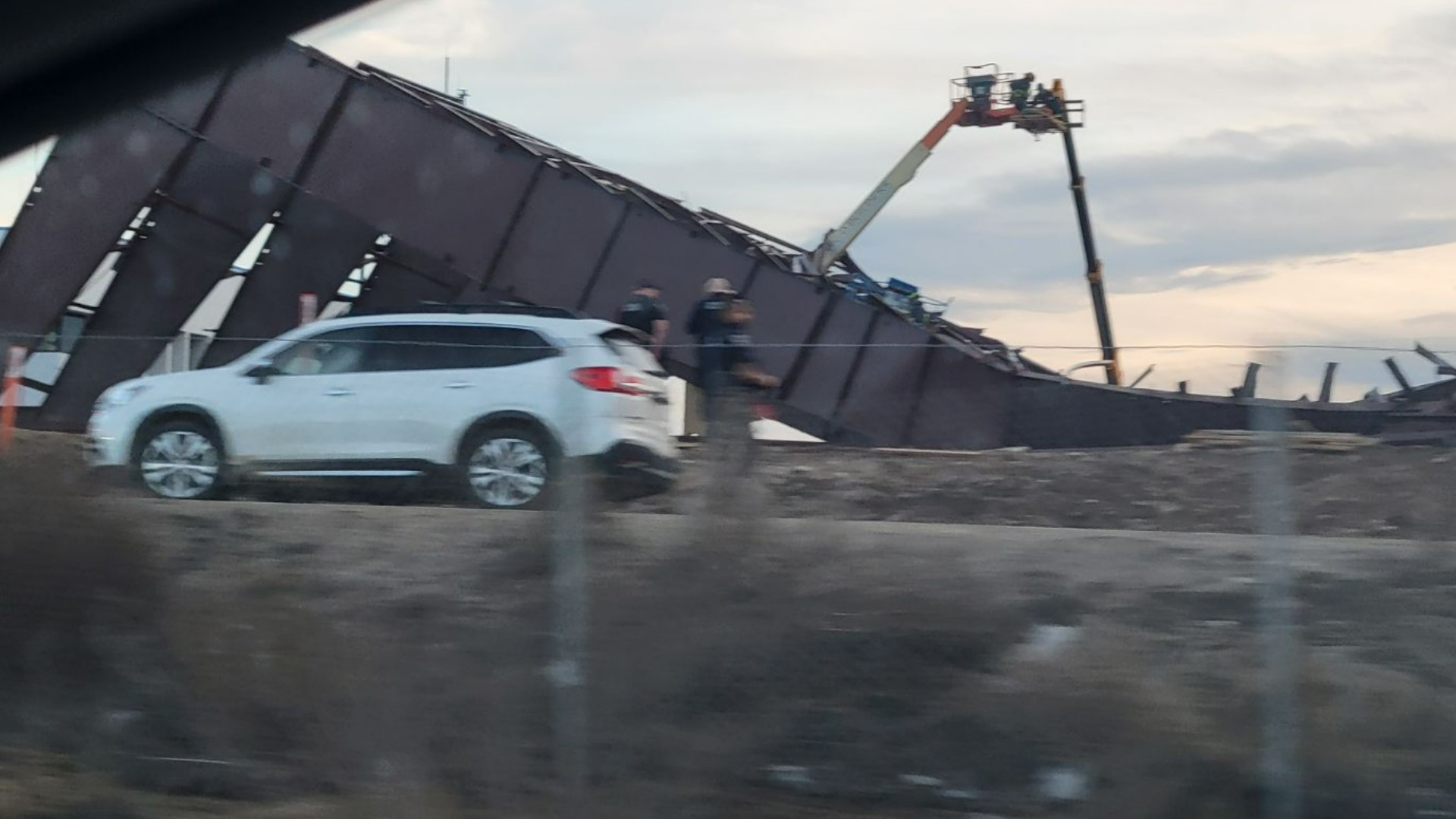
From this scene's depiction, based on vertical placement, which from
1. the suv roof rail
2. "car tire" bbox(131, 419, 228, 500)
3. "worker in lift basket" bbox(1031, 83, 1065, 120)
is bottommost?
"car tire" bbox(131, 419, 228, 500)

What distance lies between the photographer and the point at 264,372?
7555 millimetres

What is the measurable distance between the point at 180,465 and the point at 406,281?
1342 centimetres

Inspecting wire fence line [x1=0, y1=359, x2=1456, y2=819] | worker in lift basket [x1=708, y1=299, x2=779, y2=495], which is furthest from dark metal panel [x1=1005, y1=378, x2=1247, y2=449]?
worker in lift basket [x1=708, y1=299, x2=779, y2=495]

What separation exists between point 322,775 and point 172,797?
0.73 m

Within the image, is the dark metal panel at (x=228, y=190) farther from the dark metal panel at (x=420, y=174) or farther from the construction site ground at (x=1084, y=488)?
the construction site ground at (x=1084, y=488)

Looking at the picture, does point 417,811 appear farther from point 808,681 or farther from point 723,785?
point 808,681

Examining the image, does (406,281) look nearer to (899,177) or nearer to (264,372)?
(899,177)

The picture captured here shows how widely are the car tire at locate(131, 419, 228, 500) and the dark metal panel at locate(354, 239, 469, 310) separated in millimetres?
12176

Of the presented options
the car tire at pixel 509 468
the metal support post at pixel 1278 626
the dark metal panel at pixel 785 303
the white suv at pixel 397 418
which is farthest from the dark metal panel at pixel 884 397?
the dark metal panel at pixel 785 303

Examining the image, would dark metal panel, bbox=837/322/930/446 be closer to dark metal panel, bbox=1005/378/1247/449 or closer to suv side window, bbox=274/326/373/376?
dark metal panel, bbox=1005/378/1247/449

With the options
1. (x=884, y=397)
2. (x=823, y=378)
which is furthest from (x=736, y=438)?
(x=823, y=378)

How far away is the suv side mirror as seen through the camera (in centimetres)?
748

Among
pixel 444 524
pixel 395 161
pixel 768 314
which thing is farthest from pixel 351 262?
pixel 444 524

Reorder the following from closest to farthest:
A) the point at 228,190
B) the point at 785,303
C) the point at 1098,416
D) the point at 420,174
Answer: the point at 1098,416, the point at 420,174, the point at 785,303, the point at 228,190
